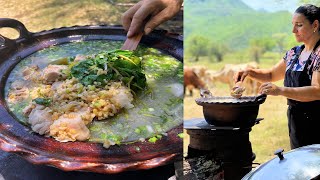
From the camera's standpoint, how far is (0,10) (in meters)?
2.19

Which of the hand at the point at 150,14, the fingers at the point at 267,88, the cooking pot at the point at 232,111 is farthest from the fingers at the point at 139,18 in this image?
the fingers at the point at 267,88

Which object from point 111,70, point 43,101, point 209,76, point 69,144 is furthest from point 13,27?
point 209,76

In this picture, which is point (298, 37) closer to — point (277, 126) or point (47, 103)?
point (277, 126)

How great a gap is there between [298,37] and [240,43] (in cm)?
136

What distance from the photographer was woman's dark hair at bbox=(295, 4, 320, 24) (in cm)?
221

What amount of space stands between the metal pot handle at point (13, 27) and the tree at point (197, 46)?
1.50 m

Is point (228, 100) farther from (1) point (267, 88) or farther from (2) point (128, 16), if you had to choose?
(2) point (128, 16)

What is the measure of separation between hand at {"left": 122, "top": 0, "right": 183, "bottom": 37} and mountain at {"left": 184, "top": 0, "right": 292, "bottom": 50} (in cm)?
78

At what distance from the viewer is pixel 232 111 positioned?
2271 millimetres

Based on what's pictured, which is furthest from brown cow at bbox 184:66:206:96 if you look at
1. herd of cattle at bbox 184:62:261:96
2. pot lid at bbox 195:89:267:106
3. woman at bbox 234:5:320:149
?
woman at bbox 234:5:320:149

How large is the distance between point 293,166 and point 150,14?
2.95 feet

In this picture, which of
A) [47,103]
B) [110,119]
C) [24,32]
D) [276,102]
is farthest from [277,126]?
[24,32]

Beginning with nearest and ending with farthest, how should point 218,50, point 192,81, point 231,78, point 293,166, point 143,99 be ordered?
point 293,166 < point 143,99 < point 231,78 < point 192,81 < point 218,50

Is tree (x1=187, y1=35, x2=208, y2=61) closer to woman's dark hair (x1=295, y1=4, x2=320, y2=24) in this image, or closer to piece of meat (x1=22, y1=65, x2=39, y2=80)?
woman's dark hair (x1=295, y1=4, x2=320, y2=24)
